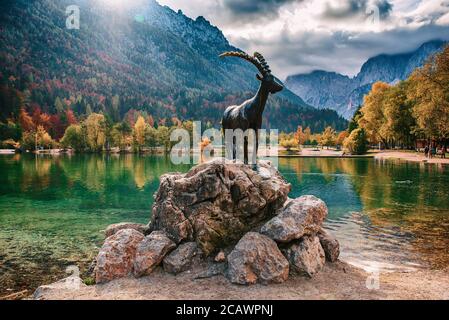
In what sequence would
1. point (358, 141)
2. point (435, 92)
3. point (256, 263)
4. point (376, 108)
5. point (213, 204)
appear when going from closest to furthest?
point (256, 263)
point (213, 204)
point (435, 92)
point (376, 108)
point (358, 141)

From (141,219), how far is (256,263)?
13817 millimetres

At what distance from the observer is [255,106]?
1369cm

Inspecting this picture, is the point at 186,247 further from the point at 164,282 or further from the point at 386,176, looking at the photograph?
the point at 386,176

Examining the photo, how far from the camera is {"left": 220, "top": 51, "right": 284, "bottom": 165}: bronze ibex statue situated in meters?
13.1

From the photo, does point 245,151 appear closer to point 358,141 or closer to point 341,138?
point 358,141

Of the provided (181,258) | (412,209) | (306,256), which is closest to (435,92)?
(412,209)

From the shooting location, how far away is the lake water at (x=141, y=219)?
45.1 feet

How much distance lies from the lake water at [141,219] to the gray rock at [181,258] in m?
4.87

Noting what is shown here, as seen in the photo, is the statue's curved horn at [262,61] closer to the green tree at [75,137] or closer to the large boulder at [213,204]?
the large boulder at [213,204]

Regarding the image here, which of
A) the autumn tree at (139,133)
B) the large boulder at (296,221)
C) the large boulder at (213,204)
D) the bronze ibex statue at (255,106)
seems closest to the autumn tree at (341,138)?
the autumn tree at (139,133)

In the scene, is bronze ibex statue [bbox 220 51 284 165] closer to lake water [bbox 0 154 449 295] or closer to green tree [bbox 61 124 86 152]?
lake water [bbox 0 154 449 295]

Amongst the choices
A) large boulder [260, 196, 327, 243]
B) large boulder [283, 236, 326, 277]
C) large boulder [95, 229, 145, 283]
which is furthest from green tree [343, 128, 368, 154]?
large boulder [95, 229, 145, 283]
